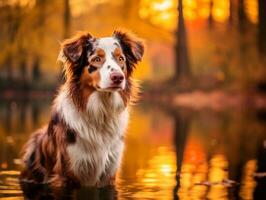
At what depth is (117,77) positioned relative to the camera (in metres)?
8.00

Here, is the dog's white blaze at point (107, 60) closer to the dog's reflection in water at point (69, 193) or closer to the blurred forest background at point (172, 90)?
the dog's reflection in water at point (69, 193)

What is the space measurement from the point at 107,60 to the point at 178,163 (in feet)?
14.1

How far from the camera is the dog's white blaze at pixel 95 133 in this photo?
336 inches

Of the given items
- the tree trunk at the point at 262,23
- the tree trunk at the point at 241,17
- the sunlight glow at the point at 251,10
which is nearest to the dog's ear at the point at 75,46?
the tree trunk at the point at 262,23

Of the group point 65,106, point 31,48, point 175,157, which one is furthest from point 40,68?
point 65,106

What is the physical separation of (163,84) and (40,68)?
32.2ft

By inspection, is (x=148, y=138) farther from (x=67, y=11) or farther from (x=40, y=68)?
(x=40, y=68)

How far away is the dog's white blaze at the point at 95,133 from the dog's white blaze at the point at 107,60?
36 centimetres

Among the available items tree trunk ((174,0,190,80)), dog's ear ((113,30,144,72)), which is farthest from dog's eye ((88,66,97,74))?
tree trunk ((174,0,190,80))

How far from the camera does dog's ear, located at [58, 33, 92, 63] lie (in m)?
8.43

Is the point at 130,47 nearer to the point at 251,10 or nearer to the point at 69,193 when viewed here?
the point at 69,193

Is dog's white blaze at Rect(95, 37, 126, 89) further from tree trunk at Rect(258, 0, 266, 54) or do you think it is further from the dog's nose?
tree trunk at Rect(258, 0, 266, 54)

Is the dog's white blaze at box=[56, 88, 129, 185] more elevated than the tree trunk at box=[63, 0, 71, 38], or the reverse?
the tree trunk at box=[63, 0, 71, 38]

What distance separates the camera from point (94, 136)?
28.3 ft
